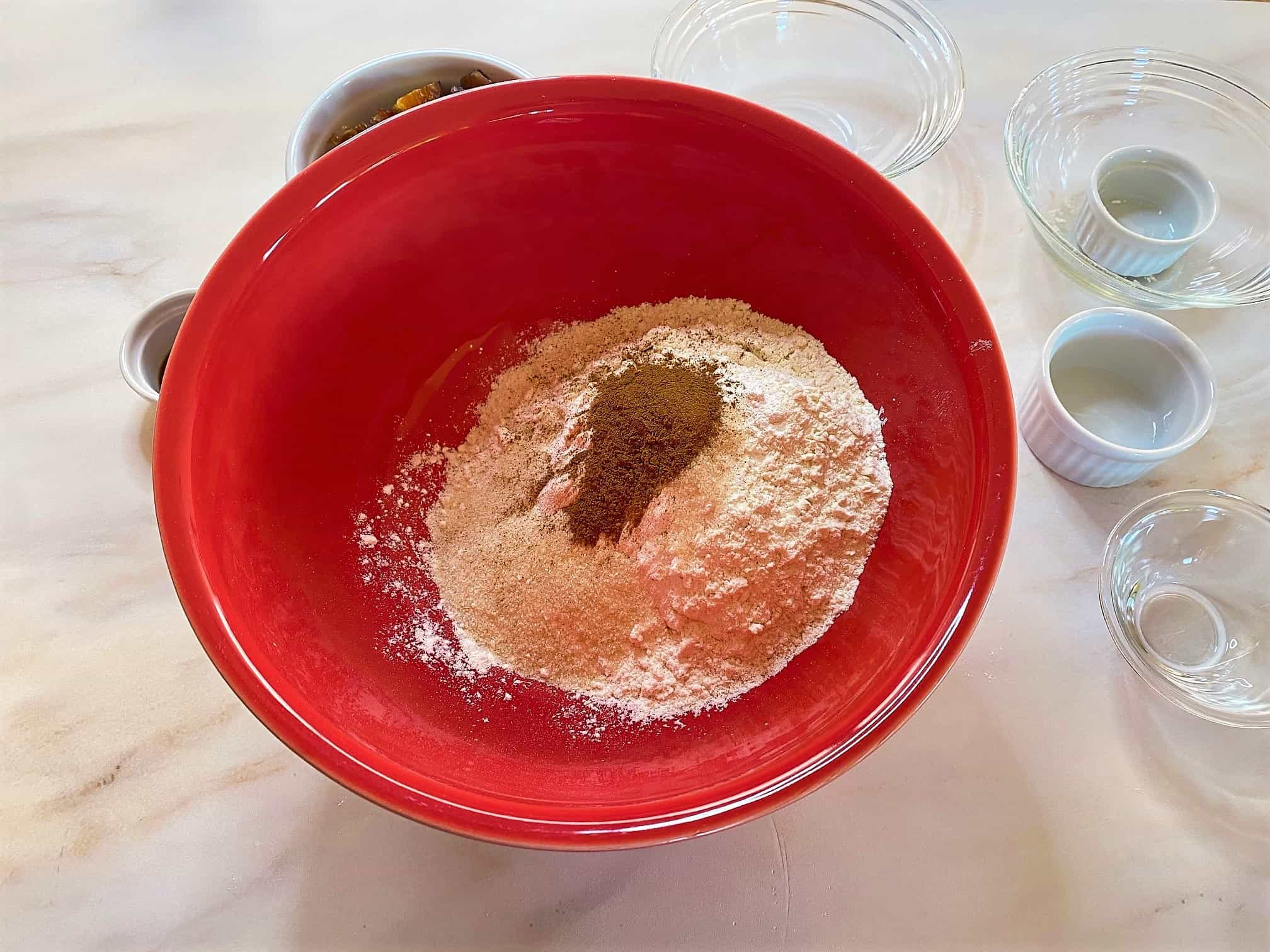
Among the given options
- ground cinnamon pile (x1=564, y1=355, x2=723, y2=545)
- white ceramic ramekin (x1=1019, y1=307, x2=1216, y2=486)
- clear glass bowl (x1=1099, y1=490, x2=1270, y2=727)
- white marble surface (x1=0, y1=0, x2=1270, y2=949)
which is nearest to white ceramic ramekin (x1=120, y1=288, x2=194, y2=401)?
white marble surface (x1=0, y1=0, x2=1270, y2=949)

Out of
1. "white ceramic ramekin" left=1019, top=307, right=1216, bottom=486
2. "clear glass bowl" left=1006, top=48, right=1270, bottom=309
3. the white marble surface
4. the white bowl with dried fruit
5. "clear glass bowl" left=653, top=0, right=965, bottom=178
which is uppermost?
"clear glass bowl" left=1006, top=48, right=1270, bottom=309

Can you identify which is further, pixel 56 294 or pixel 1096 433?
pixel 56 294

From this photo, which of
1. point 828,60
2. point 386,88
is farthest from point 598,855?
point 828,60

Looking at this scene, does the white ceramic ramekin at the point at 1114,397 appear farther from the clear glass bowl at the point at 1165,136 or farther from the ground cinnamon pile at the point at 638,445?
the ground cinnamon pile at the point at 638,445

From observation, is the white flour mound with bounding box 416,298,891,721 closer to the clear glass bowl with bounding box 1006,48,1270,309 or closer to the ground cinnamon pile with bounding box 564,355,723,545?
the ground cinnamon pile with bounding box 564,355,723,545

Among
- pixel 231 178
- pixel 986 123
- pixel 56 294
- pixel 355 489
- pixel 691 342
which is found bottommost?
pixel 56 294

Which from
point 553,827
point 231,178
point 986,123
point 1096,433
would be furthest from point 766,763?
point 231,178

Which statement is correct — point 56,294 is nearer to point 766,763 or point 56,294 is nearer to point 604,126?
point 604,126
